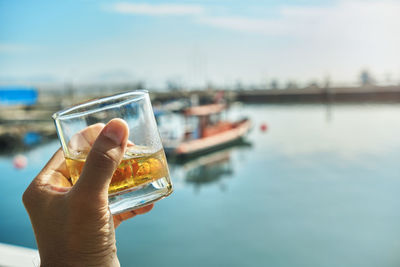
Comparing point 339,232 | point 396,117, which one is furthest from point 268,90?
point 339,232

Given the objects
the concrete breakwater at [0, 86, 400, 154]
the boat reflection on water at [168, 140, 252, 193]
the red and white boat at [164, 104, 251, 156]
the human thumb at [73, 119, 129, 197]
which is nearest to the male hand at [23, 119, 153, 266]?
the human thumb at [73, 119, 129, 197]

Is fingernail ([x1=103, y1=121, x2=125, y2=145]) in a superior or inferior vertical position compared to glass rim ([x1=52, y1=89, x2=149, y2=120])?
inferior

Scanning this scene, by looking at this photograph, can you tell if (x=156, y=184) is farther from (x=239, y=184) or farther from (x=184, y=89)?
(x=184, y=89)

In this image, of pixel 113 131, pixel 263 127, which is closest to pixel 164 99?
pixel 263 127

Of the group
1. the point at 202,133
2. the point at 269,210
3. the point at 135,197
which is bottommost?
the point at 269,210

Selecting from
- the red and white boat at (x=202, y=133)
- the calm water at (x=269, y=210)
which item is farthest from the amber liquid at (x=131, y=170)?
the red and white boat at (x=202, y=133)

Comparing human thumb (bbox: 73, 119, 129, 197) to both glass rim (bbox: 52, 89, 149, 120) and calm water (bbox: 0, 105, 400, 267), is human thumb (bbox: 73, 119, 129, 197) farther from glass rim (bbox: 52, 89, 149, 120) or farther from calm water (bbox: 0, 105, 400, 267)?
calm water (bbox: 0, 105, 400, 267)

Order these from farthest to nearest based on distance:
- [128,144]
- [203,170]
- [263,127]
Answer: [263,127] → [203,170] → [128,144]

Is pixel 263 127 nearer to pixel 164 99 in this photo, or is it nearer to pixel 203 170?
pixel 203 170
